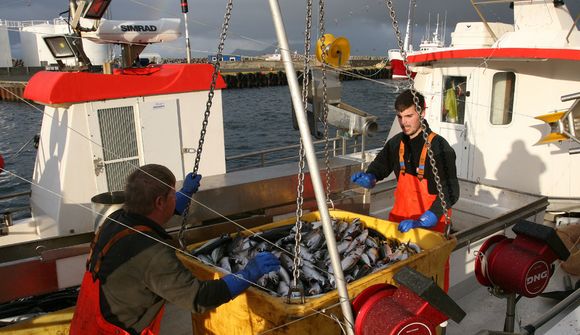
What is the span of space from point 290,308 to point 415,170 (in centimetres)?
248

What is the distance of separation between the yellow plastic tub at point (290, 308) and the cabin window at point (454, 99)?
5536 mm

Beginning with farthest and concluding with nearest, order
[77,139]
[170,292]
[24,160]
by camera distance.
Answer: [24,160]
[77,139]
[170,292]

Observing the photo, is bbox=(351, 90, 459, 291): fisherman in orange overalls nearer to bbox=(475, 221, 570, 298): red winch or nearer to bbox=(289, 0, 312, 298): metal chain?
bbox=(475, 221, 570, 298): red winch

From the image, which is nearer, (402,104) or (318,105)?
(402,104)

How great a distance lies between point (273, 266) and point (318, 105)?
10.4 feet

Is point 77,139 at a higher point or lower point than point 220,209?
higher

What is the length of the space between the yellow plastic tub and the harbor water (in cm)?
888

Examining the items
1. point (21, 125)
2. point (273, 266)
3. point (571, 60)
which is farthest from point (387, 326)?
point (21, 125)

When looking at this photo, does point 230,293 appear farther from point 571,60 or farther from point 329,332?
point 571,60

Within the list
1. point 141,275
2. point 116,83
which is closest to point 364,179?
point 141,275

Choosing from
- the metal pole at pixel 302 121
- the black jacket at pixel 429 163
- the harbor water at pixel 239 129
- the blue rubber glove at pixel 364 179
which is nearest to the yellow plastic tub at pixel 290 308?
the metal pole at pixel 302 121

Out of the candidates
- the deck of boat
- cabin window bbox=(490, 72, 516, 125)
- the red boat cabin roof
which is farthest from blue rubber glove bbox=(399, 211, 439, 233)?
cabin window bbox=(490, 72, 516, 125)

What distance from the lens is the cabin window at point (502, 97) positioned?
7.71 meters

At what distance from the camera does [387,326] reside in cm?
222
